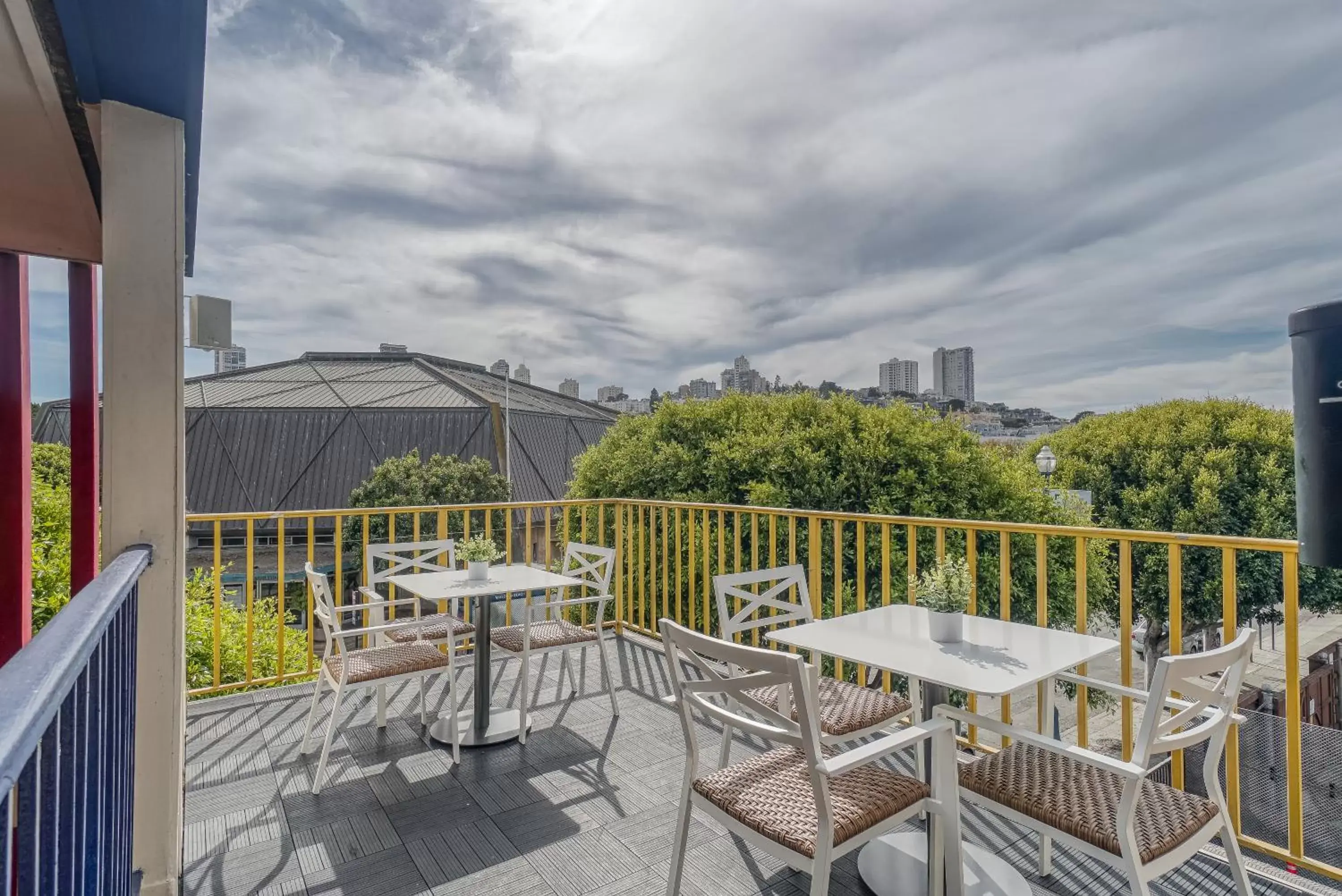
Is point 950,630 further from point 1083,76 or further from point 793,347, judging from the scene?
point 793,347

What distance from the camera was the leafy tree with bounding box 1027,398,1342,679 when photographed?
33.1 feet

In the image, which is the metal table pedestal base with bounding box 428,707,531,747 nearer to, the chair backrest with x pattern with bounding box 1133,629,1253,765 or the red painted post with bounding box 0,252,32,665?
the red painted post with bounding box 0,252,32,665

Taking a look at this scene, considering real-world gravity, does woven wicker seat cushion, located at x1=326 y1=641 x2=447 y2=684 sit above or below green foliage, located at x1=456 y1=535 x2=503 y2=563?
below

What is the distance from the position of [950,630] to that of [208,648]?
5923mm

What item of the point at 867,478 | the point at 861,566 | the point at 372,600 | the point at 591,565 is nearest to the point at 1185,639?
the point at 867,478

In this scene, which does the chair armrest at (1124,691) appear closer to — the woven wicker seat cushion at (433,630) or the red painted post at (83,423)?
the woven wicker seat cushion at (433,630)

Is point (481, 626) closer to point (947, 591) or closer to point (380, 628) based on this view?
point (380, 628)

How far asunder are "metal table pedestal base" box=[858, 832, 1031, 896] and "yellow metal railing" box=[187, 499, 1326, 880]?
1.96ft

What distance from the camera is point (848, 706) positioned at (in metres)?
2.44

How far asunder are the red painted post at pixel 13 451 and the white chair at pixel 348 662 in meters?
1.08

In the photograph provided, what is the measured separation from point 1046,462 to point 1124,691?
36.1 ft

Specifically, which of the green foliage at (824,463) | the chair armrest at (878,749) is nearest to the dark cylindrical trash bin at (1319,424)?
the chair armrest at (878,749)

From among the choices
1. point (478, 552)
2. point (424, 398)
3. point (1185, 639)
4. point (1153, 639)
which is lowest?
point (1185, 639)

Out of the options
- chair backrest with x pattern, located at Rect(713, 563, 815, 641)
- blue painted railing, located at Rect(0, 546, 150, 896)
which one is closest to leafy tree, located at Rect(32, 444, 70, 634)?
blue painted railing, located at Rect(0, 546, 150, 896)
